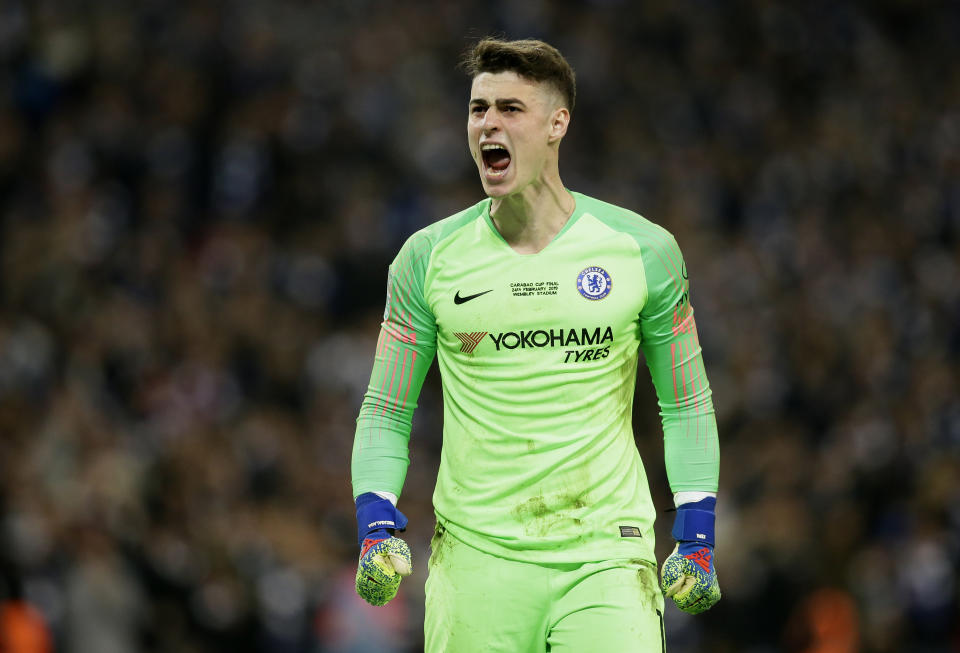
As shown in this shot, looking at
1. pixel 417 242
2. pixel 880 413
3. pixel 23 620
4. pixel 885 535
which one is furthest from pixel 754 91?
pixel 417 242

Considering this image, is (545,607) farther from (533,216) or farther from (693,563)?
(533,216)

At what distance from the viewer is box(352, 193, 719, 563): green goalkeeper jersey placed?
4.64 m

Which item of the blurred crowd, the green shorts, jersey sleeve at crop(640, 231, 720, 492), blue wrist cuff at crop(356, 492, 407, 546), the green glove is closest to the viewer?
the green shorts

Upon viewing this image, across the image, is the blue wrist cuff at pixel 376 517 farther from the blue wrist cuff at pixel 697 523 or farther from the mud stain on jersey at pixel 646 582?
the blue wrist cuff at pixel 697 523

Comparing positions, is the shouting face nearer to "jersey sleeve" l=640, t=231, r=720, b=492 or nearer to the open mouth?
the open mouth

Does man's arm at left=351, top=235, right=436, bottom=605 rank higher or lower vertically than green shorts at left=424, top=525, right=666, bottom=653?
higher

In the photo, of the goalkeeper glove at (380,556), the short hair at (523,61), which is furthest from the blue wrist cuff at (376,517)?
the short hair at (523,61)

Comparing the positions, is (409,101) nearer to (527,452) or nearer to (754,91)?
(754,91)

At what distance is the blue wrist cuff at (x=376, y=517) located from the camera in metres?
4.70

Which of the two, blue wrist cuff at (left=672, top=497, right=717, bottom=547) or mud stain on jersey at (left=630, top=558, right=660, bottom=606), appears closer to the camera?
mud stain on jersey at (left=630, top=558, right=660, bottom=606)

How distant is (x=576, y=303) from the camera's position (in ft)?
15.5

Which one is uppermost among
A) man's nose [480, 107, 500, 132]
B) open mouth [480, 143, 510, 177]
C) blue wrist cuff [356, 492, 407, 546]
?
man's nose [480, 107, 500, 132]

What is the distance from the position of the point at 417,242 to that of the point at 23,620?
5287mm

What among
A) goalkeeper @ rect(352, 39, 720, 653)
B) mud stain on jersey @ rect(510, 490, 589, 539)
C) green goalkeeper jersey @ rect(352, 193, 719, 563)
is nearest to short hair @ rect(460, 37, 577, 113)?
goalkeeper @ rect(352, 39, 720, 653)
